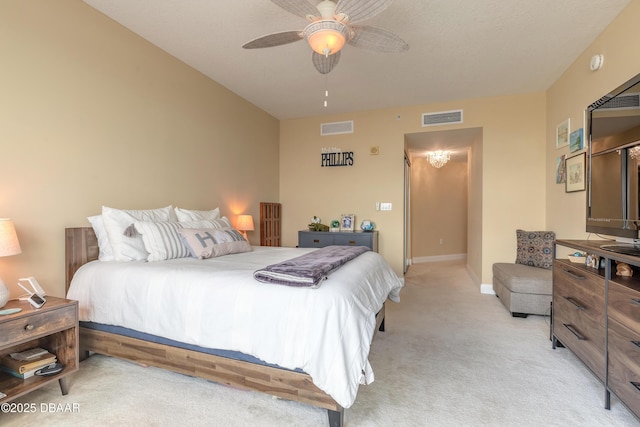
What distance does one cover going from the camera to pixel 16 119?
199 cm

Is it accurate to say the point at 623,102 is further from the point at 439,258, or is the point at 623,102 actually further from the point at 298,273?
the point at 439,258

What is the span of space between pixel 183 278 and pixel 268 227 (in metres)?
3.01

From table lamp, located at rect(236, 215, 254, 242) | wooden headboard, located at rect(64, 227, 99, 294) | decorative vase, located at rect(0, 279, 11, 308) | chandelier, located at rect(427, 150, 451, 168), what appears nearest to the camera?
decorative vase, located at rect(0, 279, 11, 308)

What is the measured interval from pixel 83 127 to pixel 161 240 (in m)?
1.06

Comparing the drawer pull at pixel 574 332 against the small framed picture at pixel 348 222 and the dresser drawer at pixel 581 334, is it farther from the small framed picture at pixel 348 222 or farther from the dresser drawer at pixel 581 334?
the small framed picture at pixel 348 222

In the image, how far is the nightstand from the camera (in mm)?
1551

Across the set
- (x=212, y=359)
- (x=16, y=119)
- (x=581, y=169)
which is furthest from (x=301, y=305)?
(x=581, y=169)

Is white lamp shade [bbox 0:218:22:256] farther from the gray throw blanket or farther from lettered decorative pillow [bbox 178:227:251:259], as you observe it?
the gray throw blanket

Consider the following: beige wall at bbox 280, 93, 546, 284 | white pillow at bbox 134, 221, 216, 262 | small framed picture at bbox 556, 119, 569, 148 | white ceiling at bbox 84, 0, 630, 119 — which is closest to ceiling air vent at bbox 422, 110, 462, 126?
beige wall at bbox 280, 93, 546, 284

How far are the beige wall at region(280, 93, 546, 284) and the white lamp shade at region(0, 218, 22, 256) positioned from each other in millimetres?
3724

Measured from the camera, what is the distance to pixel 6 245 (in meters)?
1.67

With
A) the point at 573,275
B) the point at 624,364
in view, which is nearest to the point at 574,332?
the point at 573,275

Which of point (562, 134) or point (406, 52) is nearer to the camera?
point (406, 52)

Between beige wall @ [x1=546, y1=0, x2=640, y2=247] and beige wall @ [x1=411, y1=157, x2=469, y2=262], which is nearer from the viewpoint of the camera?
beige wall @ [x1=546, y1=0, x2=640, y2=247]
